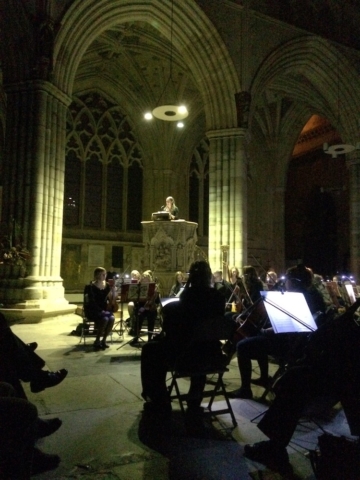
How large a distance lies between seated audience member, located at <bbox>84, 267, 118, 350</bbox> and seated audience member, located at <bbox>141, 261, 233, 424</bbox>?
A: 2.80 m

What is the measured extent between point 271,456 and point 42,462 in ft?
4.35

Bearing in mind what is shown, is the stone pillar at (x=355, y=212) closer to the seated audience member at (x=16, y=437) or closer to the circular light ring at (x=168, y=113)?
the circular light ring at (x=168, y=113)

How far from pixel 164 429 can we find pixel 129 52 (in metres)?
14.7

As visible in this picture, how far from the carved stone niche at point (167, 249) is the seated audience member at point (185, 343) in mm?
6018

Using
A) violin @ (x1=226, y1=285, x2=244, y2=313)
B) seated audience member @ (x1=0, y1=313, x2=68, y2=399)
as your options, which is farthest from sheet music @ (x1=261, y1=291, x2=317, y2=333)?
violin @ (x1=226, y1=285, x2=244, y2=313)

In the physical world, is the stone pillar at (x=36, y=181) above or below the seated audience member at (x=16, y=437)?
above

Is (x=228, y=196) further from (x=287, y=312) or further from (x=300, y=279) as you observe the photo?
(x=287, y=312)

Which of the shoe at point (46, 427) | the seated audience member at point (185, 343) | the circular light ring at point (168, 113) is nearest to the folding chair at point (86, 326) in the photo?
the seated audience member at point (185, 343)

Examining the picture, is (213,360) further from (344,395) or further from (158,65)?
(158,65)

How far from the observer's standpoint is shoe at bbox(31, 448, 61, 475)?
2.34 meters

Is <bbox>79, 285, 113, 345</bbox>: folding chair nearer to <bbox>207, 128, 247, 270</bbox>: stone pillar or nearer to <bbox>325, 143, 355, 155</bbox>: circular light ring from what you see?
<bbox>207, 128, 247, 270</bbox>: stone pillar

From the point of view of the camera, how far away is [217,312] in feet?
10.5

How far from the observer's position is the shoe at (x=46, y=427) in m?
2.65

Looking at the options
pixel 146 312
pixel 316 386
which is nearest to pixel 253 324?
pixel 316 386
